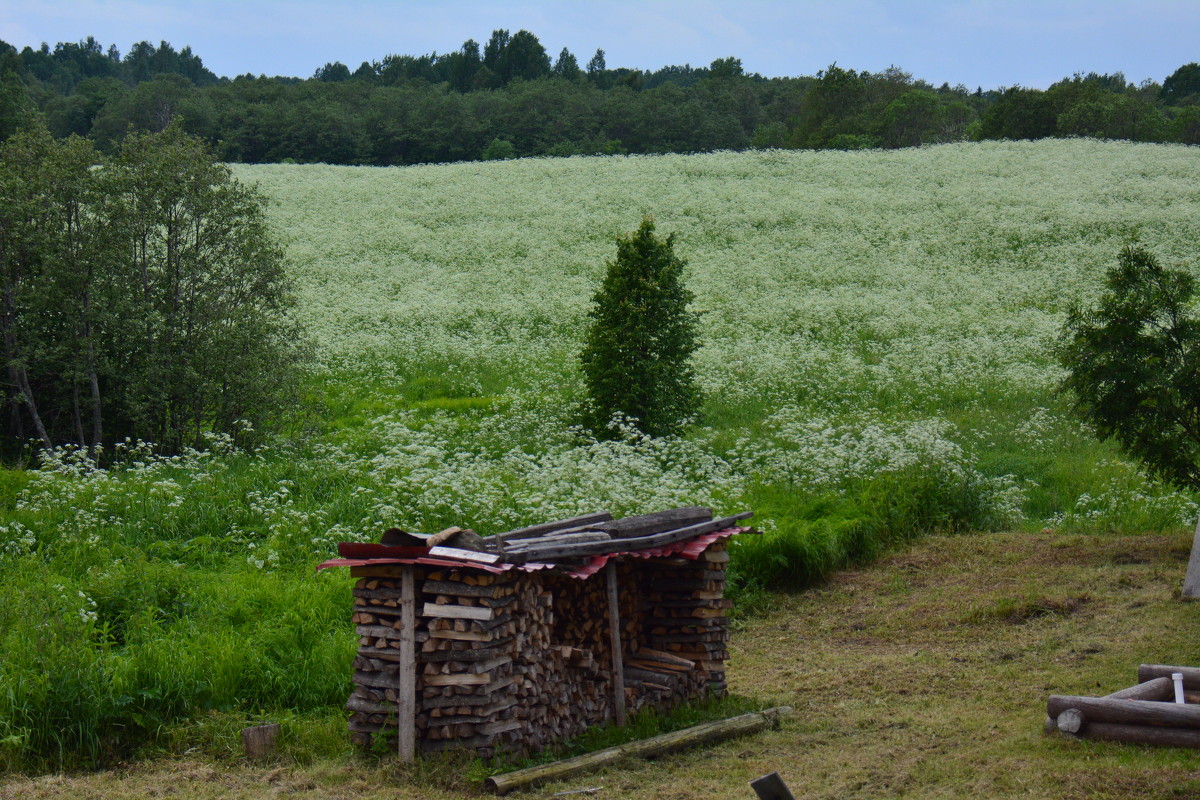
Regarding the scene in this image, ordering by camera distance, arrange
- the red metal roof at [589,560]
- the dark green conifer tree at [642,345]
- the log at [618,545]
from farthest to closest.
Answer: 1. the dark green conifer tree at [642,345]
2. the log at [618,545]
3. the red metal roof at [589,560]

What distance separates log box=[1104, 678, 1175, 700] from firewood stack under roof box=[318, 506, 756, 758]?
412 cm

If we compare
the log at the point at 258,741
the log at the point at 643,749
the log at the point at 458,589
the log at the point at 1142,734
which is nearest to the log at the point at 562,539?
the log at the point at 458,589

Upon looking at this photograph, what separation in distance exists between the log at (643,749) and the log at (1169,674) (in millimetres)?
3284

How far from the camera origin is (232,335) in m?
19.9

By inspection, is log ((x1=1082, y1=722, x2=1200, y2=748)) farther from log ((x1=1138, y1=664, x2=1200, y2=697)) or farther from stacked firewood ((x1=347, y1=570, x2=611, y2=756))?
stacked firewood ((x1=347, y1=570, x2=611, y2=756))

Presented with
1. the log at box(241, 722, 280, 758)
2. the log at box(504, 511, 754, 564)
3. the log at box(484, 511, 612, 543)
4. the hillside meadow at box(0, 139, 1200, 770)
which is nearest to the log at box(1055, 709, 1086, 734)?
the log at box(504, 511, 754, 564)

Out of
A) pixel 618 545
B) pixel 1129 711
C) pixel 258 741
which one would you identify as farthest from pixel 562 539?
pixel 1129 711

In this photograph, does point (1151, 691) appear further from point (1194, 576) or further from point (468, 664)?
point (468, 664)

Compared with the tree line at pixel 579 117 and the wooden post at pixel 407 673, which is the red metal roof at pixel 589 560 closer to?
the wooden post at pixel 407 673

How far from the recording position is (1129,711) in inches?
→ 347

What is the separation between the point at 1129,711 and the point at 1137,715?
6 centimetres

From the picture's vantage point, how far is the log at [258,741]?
904cm

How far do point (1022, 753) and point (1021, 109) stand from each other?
244ft

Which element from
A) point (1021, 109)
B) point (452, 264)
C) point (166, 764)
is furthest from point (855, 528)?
point (1021, 109)
